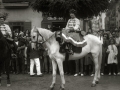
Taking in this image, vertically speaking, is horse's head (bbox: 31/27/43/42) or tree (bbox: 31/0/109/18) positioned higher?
tree (bbox: 31/0/109/18)

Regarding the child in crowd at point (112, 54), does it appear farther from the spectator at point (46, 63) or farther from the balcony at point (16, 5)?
the balcony at point (16, 5)

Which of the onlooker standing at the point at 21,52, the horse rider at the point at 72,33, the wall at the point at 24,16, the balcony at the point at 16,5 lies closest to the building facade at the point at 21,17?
the wall at the point at 24,16

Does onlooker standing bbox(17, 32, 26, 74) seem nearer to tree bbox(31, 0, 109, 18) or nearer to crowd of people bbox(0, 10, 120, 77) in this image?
crowd of people bbox(0, 10, 120, 77)

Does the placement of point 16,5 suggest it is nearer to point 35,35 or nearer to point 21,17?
point 21,17

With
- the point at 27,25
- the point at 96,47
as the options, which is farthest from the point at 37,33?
the point at 27,25

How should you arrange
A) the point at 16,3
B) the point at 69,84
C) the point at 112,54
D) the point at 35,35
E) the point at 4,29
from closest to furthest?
Result: the point at 35,35 → the point at 69,84 → the point at 4,29 → the point at 112,54 → the point at 16,3

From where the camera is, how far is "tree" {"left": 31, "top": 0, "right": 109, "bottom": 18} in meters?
15.1

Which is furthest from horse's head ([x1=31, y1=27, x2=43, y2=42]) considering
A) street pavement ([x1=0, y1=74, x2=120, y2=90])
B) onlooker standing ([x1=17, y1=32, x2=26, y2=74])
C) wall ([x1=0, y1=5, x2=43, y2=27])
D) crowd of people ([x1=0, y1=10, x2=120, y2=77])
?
wall ([x1=0, y1=5, x2=43, y2=27])

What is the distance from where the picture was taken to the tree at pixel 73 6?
15102mm

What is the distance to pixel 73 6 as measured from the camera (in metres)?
15.1

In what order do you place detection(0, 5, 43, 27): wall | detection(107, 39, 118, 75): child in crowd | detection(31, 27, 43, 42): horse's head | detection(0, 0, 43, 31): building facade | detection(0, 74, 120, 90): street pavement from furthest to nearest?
detection(0, 5, 43, 27): wall, detection(0, 0, 43, 31): building facade, detection(107, 39, 118, 75): child in crowd, detection(0, 74, 120, 90): street pavement, detection(31, 27, 43, 42): horse's head

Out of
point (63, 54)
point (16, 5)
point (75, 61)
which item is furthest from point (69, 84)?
point (16, 5)

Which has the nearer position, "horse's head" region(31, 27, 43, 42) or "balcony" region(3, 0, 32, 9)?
"horse's head" region(31, 27, 43, 42)

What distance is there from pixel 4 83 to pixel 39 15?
13104mm
